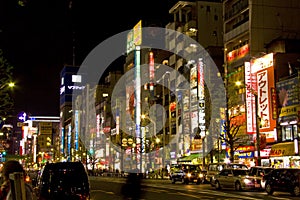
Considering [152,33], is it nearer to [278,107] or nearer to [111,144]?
[111,144]

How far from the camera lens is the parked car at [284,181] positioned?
2767 centimetres

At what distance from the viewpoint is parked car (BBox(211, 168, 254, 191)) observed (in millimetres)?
33125

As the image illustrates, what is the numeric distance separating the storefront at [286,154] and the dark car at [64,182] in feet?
98.2

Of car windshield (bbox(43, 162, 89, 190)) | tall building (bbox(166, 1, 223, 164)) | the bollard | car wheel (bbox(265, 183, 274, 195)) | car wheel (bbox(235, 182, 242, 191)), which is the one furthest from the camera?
tall building (bbox(166, 1, 223, 164))

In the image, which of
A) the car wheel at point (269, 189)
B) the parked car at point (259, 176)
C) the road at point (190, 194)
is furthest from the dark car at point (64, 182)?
the parked car at point (259, 176)

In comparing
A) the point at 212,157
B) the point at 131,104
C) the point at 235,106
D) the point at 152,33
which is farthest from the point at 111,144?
the point at 235,106

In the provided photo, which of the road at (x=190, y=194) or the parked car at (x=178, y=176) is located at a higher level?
the parked car at (x=178, y=176)

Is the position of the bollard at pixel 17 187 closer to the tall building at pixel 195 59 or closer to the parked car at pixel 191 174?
the parked car at pixel 191 174

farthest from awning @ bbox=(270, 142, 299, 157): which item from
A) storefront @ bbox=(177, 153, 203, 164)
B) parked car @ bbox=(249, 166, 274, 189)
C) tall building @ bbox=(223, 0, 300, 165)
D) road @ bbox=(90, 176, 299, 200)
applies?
storefront @ bbox=(177, 153, 203, 164)

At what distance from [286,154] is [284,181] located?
14722 mm

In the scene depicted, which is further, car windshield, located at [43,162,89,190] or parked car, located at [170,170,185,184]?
parked car, located at [170,170,185,184]

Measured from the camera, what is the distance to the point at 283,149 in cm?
4350

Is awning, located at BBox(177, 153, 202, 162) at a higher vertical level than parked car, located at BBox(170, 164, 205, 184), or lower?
higher

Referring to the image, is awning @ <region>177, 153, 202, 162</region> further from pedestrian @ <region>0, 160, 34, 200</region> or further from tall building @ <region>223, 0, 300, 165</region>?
pedestrian @ <region>0, 160, 34, 200</region>
